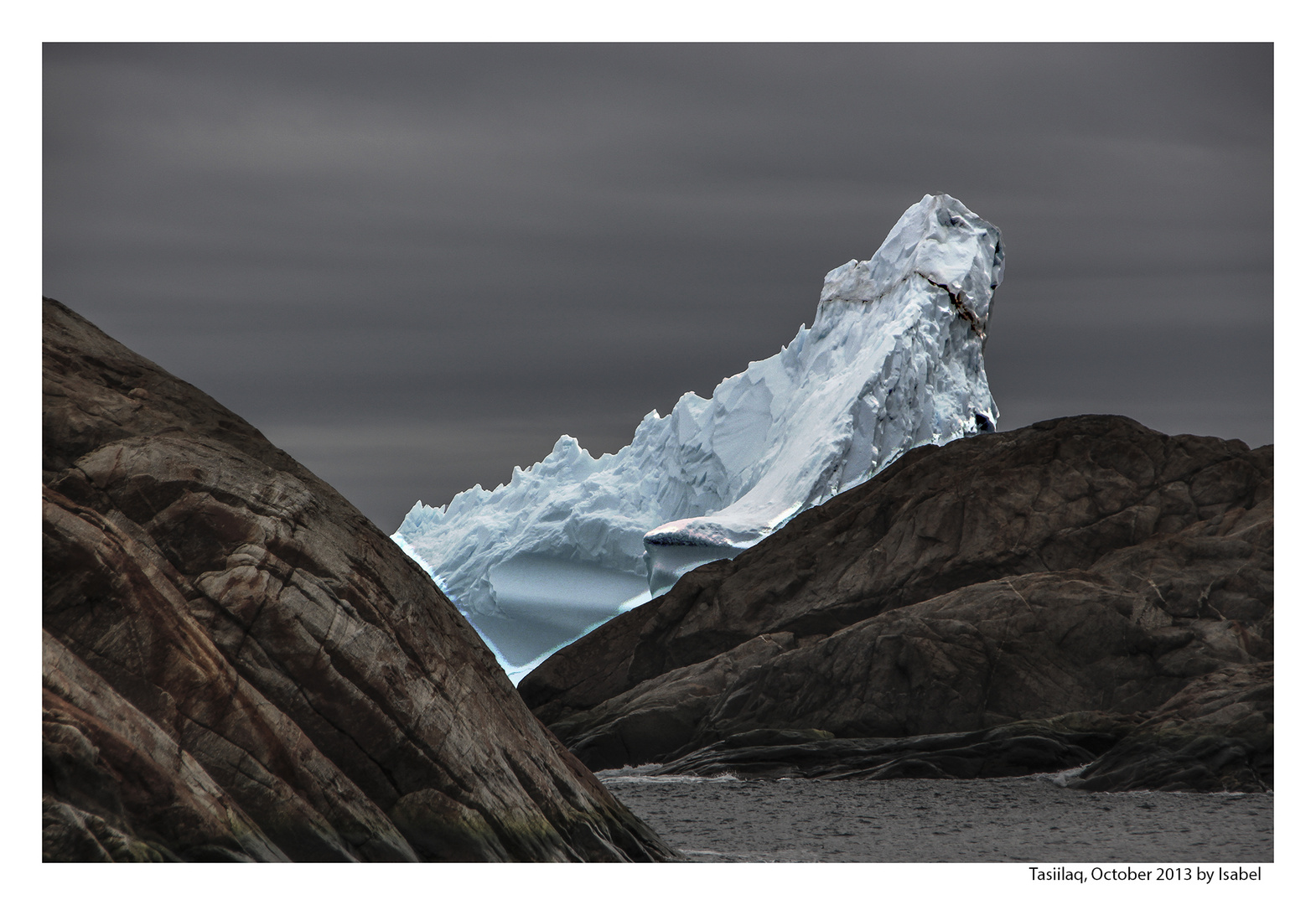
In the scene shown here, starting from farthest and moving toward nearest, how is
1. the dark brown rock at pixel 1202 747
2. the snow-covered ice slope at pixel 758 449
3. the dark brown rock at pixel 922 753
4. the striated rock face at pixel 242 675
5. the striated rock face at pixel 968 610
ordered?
1. the snow-covered ice slope at pixel 758 449
2. the striated rock face at pixel 968 610
3. the dark brown rock at pixel 922 753
4. the dark brown rock at pixel 1202 747
5. the striated rock face at pixel 242 675

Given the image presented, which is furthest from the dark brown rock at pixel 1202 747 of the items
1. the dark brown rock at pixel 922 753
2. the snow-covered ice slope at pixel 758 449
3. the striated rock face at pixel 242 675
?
the snow-covered ice slope at pixel 758 449

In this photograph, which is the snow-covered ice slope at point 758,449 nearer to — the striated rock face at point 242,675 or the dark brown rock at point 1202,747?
the dark brown rock at point 1202,747

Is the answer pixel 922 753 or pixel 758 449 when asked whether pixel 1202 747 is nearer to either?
pixel 922 753

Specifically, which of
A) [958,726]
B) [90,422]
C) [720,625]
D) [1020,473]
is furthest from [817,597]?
[90,422]

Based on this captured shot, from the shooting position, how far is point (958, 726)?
85.4 ft

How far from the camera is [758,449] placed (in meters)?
52.1

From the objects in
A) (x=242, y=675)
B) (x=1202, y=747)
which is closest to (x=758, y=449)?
(x=1202, y=747)

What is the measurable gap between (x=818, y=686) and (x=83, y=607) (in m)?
18.7

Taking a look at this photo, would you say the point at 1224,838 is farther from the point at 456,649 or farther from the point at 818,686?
the point at 818,686

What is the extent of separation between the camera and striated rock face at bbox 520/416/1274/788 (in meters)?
26.5

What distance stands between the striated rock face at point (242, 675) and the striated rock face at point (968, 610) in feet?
42.7

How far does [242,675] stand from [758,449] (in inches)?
1618

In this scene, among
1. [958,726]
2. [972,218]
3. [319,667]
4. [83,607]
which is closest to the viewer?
[83,607]

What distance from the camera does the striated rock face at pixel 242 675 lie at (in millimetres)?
10227
